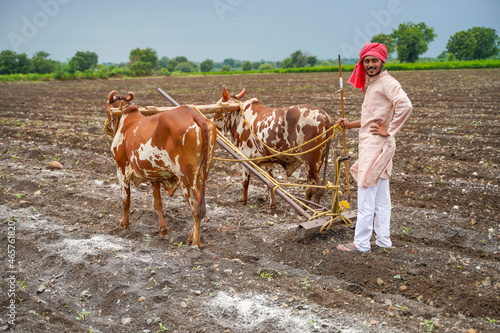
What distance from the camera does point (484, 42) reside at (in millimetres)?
89875

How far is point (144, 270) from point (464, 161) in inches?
304

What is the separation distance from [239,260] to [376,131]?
2374 millimetres

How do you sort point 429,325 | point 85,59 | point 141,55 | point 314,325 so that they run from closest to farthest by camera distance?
point 429,325, point 314,325, point 141,55, point 85,59

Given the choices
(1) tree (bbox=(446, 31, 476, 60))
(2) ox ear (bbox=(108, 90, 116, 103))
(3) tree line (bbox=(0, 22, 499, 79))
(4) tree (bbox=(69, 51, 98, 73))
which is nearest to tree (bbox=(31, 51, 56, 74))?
(3) tree line (bbox=(0, 22, 499, 79))

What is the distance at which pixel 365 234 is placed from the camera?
5.22 m

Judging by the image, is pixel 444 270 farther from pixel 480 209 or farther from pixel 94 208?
pixel 94 208

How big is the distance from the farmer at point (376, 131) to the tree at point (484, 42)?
9676 cm

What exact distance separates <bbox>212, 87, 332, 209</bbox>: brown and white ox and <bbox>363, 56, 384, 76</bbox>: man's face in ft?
4.90

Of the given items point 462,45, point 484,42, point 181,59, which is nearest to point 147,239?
point 462,45

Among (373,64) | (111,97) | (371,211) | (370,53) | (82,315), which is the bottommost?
(82,315)

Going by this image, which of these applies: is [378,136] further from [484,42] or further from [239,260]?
[484,42]

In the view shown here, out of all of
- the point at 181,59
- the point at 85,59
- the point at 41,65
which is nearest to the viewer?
the point at 41,65

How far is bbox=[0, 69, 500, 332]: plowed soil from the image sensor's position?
4090 mm

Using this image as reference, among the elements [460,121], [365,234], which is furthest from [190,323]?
[460,121]
